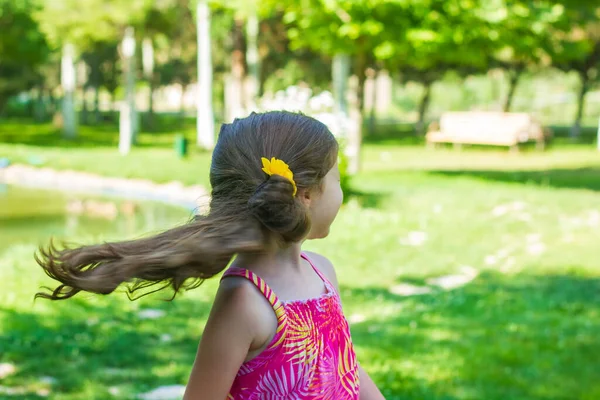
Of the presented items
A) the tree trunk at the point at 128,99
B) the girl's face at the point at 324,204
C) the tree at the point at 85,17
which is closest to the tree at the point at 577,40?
the tree at the point at 85,17

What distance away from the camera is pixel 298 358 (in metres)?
1.66

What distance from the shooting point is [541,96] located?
56969mm

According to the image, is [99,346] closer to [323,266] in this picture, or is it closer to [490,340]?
[490,340]

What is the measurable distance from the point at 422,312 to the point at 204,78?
1628cm

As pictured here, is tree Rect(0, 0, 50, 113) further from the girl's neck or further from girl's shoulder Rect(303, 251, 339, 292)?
the girl's neck

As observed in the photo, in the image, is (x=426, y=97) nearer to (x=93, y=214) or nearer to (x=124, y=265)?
(x=93, y=214)

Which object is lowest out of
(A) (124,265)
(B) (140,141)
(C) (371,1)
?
(B) (140,141)

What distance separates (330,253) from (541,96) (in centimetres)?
5185

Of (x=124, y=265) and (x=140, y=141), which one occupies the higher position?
(x=124, y=265)

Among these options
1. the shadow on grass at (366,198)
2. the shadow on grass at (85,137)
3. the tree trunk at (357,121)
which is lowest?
the shadow on grass at (85,137)

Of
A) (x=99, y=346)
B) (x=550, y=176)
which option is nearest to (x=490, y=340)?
(x=99, y=346)

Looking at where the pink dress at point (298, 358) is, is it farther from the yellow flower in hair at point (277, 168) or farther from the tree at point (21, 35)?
the tree at point (21, 35)

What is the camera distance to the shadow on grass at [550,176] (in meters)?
14.7

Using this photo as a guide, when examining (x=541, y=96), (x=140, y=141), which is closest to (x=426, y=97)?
(x=140, y=141)
